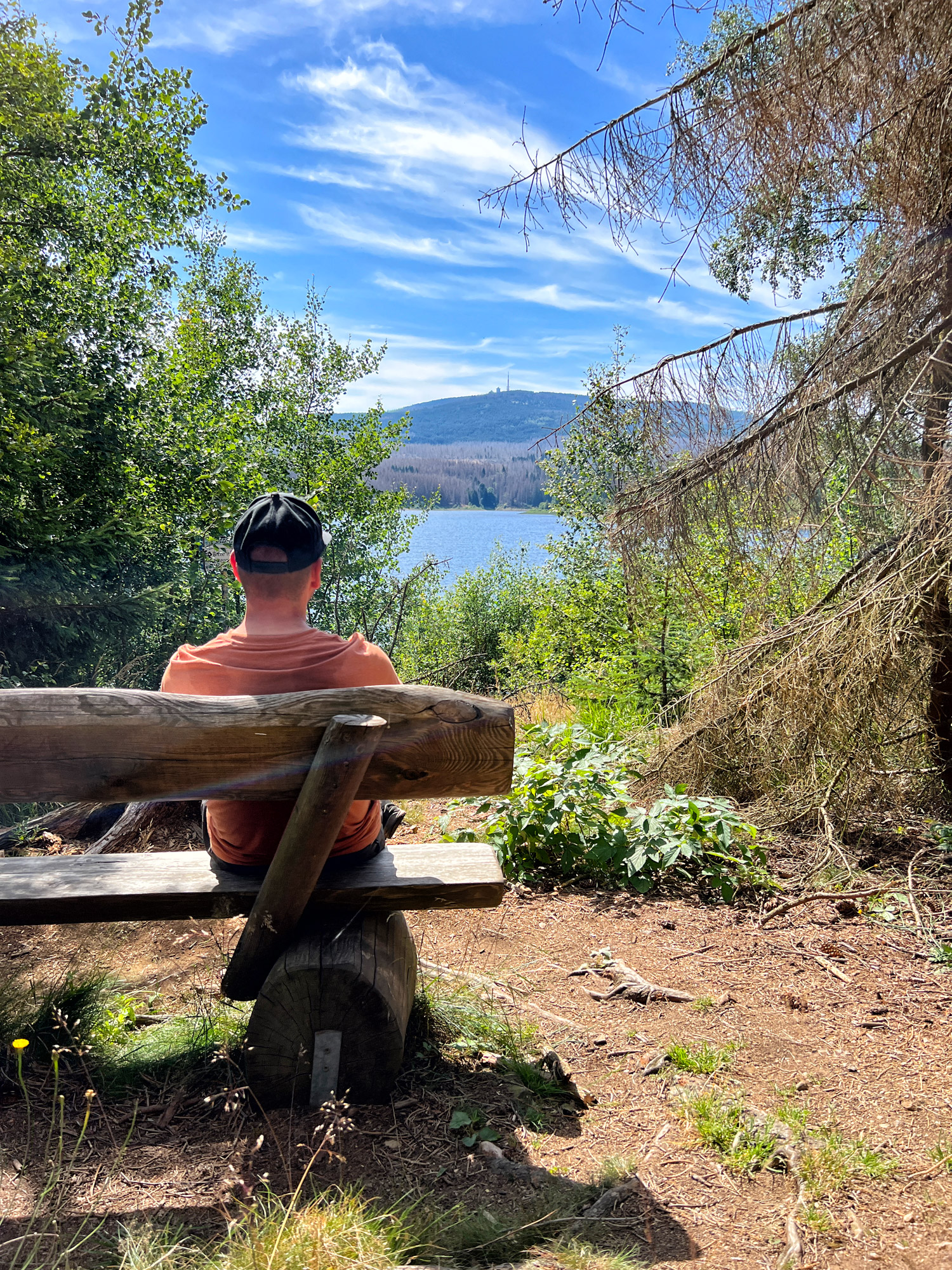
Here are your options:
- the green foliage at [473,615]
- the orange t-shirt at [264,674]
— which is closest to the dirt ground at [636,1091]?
the orange t-shirt at [264,674]

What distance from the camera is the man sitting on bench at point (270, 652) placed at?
7.42 ft

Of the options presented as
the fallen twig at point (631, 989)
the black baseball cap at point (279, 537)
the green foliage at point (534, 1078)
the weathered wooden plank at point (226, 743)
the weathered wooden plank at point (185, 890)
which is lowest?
the fallen twig at point (631, 989)

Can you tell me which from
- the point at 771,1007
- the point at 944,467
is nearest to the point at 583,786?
the point at 771,1007

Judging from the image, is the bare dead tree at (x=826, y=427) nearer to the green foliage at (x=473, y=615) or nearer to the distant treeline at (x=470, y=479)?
the green foliage at (x=473, y=615)

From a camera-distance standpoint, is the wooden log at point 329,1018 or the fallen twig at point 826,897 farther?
the fallen twig at point 826,897

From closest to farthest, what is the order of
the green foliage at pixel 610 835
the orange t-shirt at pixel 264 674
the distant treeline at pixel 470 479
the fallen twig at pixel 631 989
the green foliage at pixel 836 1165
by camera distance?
the green foliage at pixel 836 1165
the orange t-shirt at pixel 264 674
the fallen twig at pixel 631 989
the green foliage at pixel 610 835
the distant treeline at pixel 470 479

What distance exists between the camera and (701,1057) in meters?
2.64

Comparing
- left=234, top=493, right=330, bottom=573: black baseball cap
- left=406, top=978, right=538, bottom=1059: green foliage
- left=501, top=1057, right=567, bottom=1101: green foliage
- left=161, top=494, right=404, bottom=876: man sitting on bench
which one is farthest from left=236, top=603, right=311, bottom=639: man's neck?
left=501, top=1057, right=567, bottom=1101: green foliage

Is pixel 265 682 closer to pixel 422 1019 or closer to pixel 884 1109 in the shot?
pixel 422 1019

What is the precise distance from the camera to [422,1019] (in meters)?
2.66

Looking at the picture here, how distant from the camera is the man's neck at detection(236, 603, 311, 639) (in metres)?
2.32

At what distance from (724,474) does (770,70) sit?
2.06 metres

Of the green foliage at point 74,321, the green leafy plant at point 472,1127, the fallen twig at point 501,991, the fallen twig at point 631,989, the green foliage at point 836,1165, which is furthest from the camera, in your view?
the green foliage at point 74,321

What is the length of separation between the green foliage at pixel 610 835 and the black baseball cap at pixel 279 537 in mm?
2282
